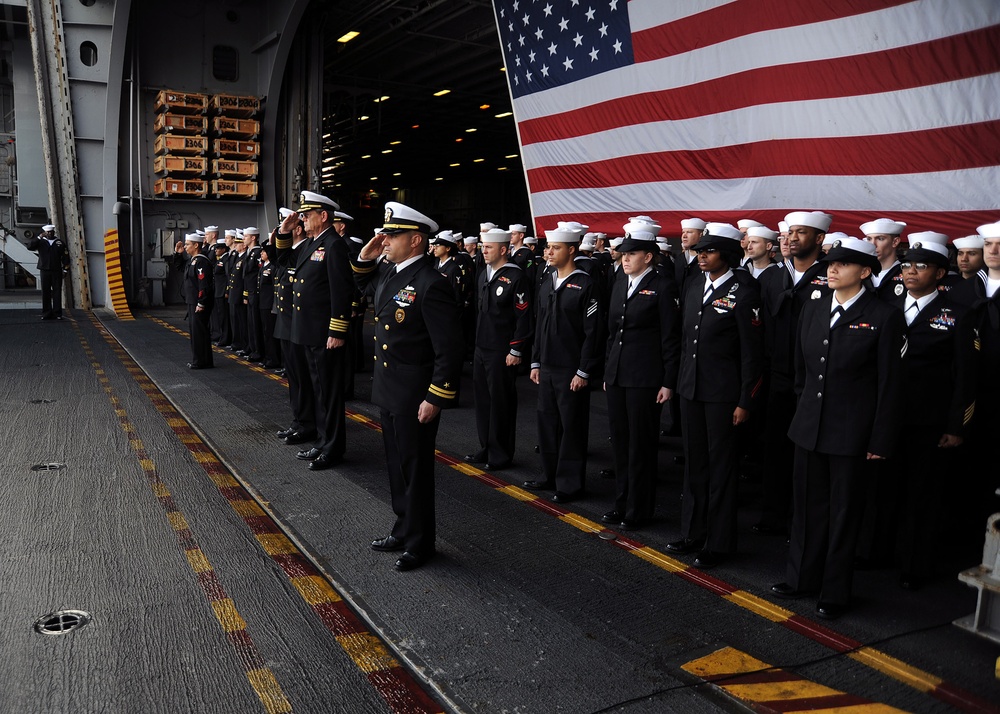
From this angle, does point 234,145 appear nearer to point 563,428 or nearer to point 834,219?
point 563,428

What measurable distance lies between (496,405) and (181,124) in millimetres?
13204

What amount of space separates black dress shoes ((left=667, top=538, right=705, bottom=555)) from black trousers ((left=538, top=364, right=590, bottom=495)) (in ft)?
3.31

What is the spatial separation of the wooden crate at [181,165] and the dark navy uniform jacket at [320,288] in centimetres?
1172

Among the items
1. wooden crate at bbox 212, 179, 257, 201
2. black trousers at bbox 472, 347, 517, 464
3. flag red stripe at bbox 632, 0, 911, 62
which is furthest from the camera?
wooden crate at bbox 212, 179, 257, 201

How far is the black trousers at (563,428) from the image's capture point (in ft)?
16.3

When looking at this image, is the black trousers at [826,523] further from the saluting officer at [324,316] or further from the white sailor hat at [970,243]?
the saluting officer at [324,316]

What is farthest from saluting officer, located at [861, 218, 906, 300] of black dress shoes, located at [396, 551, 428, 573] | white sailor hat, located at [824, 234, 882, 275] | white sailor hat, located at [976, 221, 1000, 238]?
black dress shoes, located at [396, 551, 428, 573]

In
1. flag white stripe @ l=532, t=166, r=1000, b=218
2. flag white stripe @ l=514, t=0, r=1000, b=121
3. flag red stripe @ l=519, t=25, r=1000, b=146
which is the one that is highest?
flag white stripe @ l=514, t=0, r=1000, b=121

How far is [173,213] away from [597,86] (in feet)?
42.8

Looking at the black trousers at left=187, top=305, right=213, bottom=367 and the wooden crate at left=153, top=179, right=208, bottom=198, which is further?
the wooden crate at left=153, top=179, right=208, bottom=198

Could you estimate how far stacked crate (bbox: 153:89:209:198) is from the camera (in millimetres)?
15688

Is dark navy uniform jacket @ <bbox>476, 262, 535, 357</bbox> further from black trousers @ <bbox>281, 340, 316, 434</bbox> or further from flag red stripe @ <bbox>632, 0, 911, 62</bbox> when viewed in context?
flag red stripe @ <bbox>632, 0, 911, 62</bbox>

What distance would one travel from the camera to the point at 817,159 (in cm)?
527

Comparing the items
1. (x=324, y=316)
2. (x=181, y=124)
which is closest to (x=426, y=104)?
(x=181, y=124)
